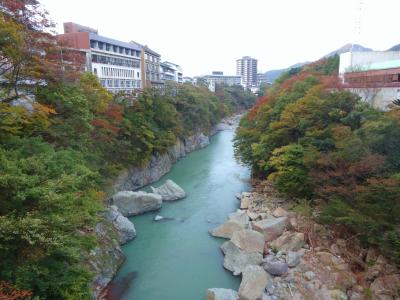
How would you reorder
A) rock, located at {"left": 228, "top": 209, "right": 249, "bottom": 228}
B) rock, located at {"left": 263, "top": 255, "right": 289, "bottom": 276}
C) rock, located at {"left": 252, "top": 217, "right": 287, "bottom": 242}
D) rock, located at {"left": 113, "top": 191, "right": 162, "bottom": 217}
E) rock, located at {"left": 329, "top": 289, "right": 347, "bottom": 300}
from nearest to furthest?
rock, located at {"left": 329, "top": 289, "right": 347, "bottom": 300} < rock, located at {"left": 263, "top": 255, "right": 289, "bottom": 276} < rock, located at {"left": 252, "top": 217, "right": 287, "bottom": 242} < rock, located at {"left": 228, "top": 209, "right": 249, "bottom": 228} < rock, located at {"left": 113, "top": 191, "right": 162, "bottom": 217}

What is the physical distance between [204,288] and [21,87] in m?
8.50

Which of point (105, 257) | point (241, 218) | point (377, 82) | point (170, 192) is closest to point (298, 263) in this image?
point (241, 218)

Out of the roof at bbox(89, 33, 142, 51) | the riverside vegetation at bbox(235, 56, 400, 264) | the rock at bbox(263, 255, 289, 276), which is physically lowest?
the rock at bbox(263, 255, 289, 276)

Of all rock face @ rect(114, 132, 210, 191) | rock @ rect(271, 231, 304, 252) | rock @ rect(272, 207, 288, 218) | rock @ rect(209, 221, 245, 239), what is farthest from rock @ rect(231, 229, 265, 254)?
rock face @ rect(114, 132, 210, 191)

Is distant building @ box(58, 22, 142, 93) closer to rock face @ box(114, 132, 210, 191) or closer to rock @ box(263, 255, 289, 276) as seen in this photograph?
rock face @ box(114, 132, 210, 191)

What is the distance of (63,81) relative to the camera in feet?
34.0

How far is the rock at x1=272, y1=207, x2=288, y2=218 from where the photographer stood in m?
12.7

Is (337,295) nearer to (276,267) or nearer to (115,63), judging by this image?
(276,267)

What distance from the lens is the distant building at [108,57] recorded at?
23969mm

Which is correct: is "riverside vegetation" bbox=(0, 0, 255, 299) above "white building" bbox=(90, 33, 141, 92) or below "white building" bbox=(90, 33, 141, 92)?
below

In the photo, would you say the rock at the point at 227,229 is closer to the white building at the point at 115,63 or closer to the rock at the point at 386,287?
the rock at the point at 386,287

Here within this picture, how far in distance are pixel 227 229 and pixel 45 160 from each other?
8.00 metres

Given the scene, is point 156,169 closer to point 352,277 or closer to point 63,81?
point 63,81

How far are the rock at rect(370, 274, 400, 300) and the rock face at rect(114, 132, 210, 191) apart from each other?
38.9 ft
